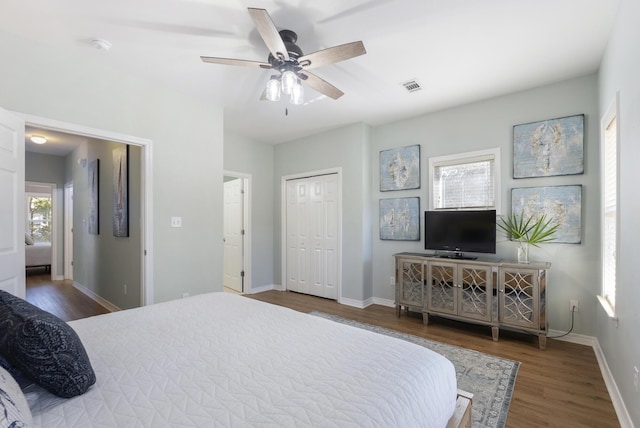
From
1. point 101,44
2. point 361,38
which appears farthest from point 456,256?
point 101,44

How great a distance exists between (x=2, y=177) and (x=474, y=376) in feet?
12.4

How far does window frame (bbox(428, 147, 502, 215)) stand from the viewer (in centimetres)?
339

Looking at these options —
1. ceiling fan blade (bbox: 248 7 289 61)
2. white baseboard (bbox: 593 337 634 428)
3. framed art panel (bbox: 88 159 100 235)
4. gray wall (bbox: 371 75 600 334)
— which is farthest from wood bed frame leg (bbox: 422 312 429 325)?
framed art panel (bbox: 88 159 100 235)

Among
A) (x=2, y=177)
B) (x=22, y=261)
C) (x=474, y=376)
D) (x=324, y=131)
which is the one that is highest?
(x=324, y=131)

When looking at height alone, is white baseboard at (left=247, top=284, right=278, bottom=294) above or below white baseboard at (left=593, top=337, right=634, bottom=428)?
below

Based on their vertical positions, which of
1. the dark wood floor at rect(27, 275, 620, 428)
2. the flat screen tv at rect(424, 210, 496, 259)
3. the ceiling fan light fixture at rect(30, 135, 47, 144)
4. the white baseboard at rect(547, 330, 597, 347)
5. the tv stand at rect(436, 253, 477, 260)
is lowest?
the dark wood floor at rect(27, 275, 620, 428)

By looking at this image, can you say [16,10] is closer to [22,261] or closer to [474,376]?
[22,261]

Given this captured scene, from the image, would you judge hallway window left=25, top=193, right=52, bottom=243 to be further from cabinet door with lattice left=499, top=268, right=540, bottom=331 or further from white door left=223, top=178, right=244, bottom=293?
cabinet door with lattice left=499, top=268, right=540, bottom=331

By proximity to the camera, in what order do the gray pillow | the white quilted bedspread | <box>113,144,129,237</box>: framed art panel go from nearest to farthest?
the gray pillow → the white quilted bedspread → <box>113,144,129,237</box>: framed art panel

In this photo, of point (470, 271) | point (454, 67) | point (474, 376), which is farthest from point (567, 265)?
point (454, 67)

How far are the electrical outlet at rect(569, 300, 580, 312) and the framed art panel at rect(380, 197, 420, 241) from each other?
165cm

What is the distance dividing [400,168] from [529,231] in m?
1.67

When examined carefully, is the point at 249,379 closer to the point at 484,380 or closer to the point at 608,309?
the point at 484,380

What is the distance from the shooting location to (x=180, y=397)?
97 cm
